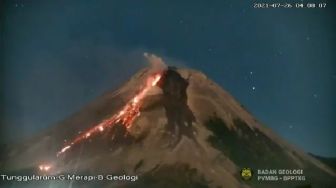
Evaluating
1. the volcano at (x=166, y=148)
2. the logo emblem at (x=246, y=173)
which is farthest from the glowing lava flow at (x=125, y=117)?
the logo emblem at (x=246, y=173)

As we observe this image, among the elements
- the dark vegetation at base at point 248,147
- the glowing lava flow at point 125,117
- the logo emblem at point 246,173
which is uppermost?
the glowing lava flow at point 125,117

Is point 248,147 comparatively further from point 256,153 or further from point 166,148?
point 166,148

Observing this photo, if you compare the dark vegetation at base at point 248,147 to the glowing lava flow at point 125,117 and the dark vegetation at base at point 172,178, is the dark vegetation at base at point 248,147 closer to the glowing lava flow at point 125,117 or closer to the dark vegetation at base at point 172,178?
the dark vegetation at base at point 172,178

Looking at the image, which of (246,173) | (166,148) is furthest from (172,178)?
(246,173)

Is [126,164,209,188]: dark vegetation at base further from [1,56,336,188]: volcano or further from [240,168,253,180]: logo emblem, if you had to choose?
[240,168,253,180]: logo emblem
